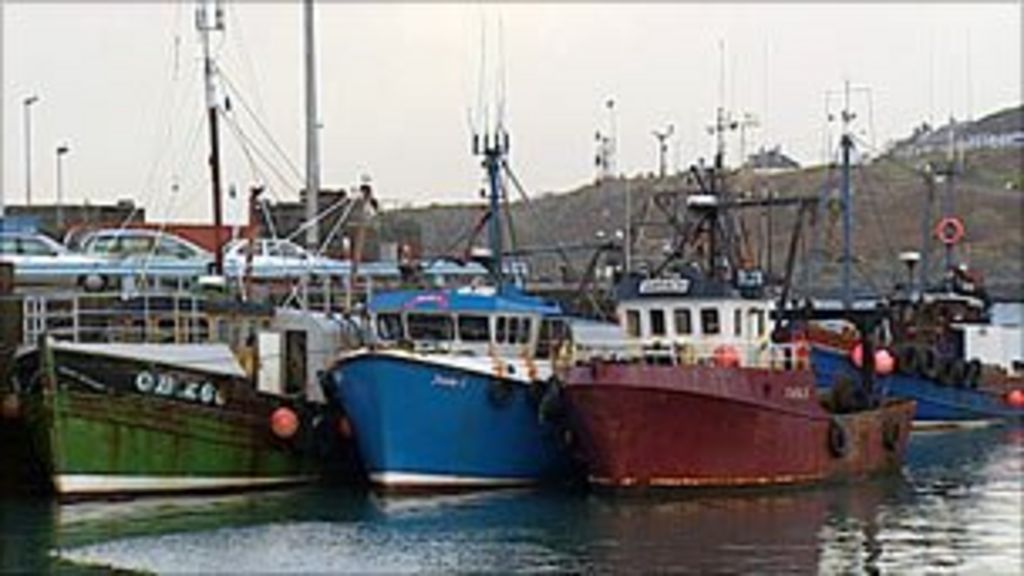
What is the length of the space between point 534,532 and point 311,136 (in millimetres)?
15977

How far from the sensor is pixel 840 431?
3262 cm

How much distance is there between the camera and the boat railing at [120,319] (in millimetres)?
30891

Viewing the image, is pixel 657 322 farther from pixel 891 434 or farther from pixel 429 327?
pixel 891 434

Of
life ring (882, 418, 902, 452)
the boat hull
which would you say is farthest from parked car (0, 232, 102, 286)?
life ring (882, 418, 902, 452)

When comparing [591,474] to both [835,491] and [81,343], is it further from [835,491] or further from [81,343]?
[81,343]

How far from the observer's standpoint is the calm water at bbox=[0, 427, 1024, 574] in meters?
23.9

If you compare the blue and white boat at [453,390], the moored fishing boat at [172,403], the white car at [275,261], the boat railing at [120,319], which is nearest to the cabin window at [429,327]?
the blue and white boat at [453,390]

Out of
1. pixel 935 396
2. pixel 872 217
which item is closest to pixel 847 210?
pixel 935 396

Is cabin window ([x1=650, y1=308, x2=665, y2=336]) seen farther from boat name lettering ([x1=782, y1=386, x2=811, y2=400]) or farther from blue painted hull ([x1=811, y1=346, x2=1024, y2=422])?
blue painted hull ([x1=811, y1=346, x2=1024, y2=422])

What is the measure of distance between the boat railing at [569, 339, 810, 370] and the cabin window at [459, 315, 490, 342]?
144 centimetres

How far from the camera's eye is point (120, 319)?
1252 inches

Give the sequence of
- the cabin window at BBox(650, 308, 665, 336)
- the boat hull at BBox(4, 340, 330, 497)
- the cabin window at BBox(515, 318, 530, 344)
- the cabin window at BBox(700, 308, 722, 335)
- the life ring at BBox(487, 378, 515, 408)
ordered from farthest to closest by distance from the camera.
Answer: the cabin window at BBox(650, 308, 665, 336) → the cabin window at BBox(700, 308, 722, 335) → the cabin window at BBox(515, 318, 530, 344) → the life ring at BBox(487, 378, 515, 408) → the boat hull at BBox(4, 340, 330, 497)

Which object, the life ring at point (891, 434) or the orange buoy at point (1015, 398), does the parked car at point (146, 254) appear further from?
the orange buoy at point (1015, 398)

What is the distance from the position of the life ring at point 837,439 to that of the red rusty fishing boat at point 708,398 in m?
0.02
